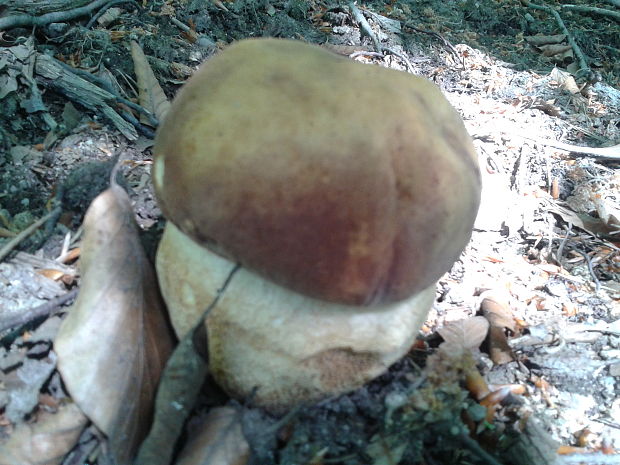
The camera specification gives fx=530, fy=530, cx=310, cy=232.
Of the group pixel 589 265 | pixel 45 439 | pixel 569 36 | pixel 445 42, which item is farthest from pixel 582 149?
pixel 45 439

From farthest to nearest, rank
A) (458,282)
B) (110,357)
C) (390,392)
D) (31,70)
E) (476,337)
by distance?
(31,70) < (458,282) < (476,337) < (390,392) < (110,357)

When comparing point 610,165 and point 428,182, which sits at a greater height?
point 428,182

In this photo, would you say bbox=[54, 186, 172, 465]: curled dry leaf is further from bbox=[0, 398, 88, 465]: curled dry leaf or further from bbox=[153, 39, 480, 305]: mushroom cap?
bbox=[153, 39, 480, 305]: mushroom cap

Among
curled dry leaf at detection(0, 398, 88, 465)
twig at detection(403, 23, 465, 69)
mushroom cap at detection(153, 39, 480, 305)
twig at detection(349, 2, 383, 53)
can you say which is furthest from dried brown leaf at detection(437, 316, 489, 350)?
twig at detection(403, 23, 465, 69)

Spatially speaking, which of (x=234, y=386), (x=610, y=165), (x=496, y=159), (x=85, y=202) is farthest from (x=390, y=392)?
(x=610, y=165)

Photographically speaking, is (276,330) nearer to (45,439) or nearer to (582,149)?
(45,439)

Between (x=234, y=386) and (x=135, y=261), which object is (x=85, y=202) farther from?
(x=234, y=386)
